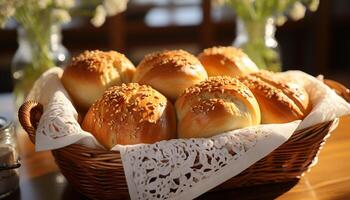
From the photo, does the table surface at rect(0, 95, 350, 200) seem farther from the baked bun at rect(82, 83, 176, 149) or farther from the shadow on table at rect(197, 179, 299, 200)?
the baked bun at rect(82, 83, 176, 149)

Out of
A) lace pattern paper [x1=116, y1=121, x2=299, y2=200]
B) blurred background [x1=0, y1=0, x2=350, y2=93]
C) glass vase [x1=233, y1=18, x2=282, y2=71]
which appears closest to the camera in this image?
lace pattern paper [x1=116, y1=121, x2=299, y2=200]

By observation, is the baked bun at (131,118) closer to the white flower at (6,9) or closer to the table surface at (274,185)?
the table surface at (274,185)

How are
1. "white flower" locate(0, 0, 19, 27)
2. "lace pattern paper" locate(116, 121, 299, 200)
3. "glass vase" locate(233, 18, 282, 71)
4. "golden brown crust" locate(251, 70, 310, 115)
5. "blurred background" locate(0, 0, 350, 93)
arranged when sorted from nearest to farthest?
"lace pattern paper" locate(116, 121, 299, 200), "golden brown crust" locate(251, 70, 310, 115), "white flower" locate(0, 0, 19, 27), "glass vase" locate(233, 18, 282, 71), "blurred background" locate(0, 0, 350, 93)

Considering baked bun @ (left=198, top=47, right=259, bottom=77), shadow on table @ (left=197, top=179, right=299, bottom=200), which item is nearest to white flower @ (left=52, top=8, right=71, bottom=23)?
baked bun @ (left=198, top=47, right=259, bottom=77)

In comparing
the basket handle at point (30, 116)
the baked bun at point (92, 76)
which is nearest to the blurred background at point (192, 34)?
the baked bun at point (92, 76)

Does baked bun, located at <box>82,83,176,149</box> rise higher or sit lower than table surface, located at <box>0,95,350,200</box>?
higher

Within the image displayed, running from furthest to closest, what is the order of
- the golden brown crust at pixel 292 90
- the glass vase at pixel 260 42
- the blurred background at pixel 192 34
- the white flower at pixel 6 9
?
the blurred background at pixel 192 34 → the glass vase at pixel 260 42 → the white flower at pixel 6 9 → the golden brown crust at pixel 292 90
